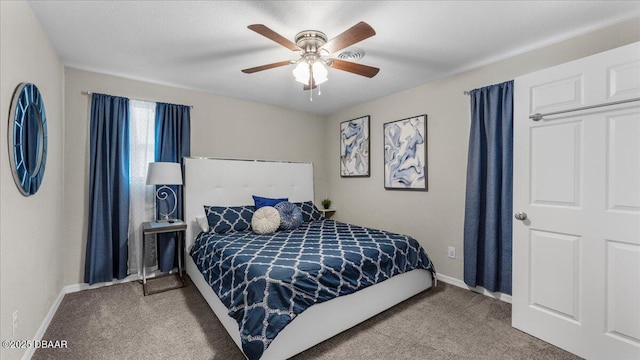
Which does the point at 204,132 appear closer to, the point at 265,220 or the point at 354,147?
the point at 265,220

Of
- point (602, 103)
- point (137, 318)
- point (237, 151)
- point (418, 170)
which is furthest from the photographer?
point (237, 151)

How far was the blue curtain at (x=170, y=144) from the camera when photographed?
3.32 metres

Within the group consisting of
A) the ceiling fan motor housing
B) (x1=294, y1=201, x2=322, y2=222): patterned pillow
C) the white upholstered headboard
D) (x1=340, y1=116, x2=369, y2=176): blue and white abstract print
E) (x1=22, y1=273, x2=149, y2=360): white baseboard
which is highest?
the ceiling fan motor housing

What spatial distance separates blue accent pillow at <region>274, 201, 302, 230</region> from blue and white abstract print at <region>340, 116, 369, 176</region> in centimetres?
141

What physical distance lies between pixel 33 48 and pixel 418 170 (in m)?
3.74

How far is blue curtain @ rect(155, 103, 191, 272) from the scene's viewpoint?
10.9ft

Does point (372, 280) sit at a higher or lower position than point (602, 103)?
lower

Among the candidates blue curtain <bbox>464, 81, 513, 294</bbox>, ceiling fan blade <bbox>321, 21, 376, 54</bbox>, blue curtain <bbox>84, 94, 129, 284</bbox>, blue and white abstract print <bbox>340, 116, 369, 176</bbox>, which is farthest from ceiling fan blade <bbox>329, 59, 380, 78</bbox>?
blue curtain <bbox>84, 94, 129, 284</bbox>

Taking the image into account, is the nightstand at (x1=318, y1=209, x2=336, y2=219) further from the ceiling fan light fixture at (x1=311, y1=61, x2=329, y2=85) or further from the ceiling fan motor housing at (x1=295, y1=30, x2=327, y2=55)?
the ceiling fan motor housing at (x1=295, y1=30, x2=327, y2=55)

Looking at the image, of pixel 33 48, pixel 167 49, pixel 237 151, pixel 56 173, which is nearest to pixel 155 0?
pixel 167 49

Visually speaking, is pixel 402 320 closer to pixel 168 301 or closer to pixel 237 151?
pixel 168 301

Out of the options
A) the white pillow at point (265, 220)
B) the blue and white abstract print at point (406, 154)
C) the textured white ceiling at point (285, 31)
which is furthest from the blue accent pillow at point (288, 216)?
the textured white ceiling at point (285, 31)

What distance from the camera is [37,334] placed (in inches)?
79.0

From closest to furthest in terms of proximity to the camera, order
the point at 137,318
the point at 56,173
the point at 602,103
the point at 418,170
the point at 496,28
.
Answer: the point at 602,103, the point at 496,28, the point at 137,318, the point at 56,173, the point at 418,170
